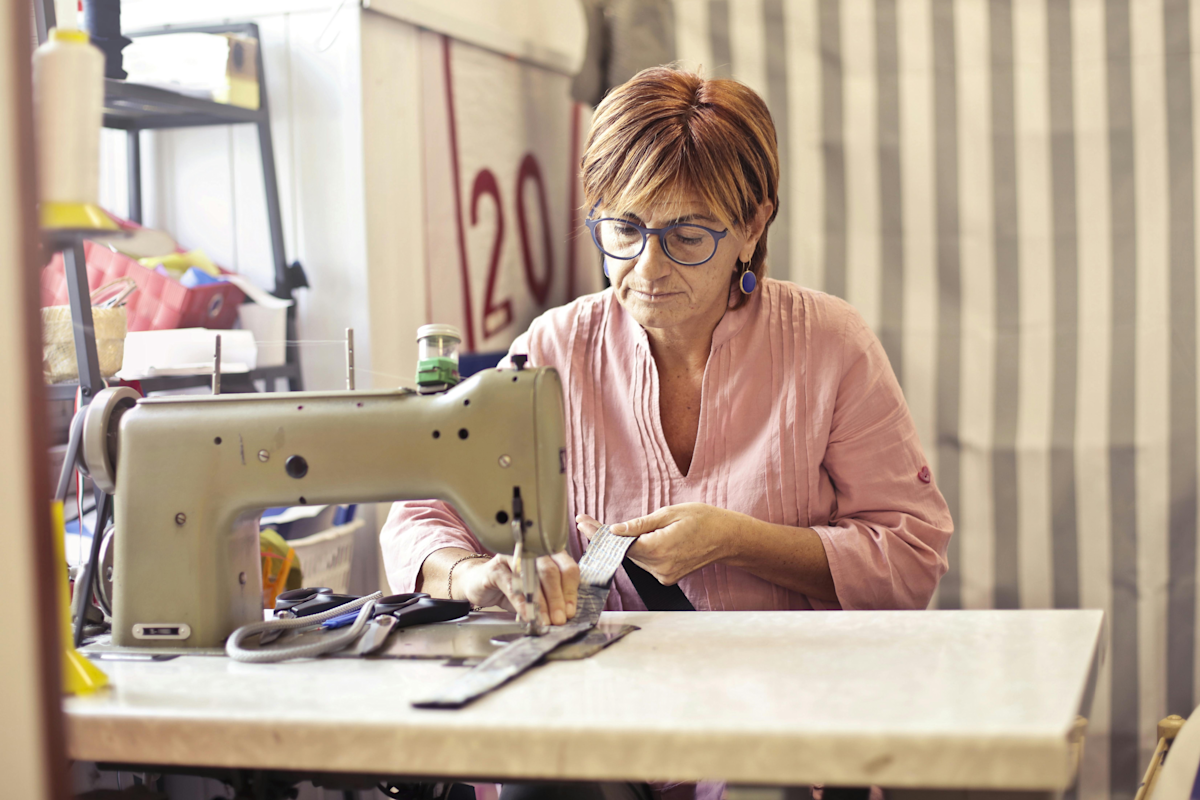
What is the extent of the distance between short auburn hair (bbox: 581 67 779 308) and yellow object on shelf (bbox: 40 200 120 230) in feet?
2.41

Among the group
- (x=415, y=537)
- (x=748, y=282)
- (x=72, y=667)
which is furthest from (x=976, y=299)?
(x=72, y=667)

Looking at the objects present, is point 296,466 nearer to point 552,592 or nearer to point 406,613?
point 406,613

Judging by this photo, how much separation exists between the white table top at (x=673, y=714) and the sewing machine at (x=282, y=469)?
86 millimetres

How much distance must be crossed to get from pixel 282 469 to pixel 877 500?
79 centimetres

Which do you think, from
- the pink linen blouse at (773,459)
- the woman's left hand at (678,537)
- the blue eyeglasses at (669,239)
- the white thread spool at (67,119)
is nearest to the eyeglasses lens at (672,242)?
the blue eyeglasses at (669,239)

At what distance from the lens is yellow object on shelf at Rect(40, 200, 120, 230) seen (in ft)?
2.59

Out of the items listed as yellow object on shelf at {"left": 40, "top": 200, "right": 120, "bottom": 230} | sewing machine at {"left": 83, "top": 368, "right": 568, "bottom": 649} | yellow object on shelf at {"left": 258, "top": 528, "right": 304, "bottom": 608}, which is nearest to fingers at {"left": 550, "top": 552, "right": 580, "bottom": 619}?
sewing machine at {"left": 83, "top": 368, "right": 568, "bottom": 649}

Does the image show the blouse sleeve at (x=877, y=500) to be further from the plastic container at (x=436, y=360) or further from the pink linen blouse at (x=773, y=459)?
the plastic container at (x=436, y=360)

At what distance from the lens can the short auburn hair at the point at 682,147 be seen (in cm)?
140

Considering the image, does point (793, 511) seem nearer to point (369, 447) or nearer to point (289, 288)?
point (369, 447)

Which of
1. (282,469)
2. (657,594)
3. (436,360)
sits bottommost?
(657,594)

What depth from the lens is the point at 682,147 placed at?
1.40 meters

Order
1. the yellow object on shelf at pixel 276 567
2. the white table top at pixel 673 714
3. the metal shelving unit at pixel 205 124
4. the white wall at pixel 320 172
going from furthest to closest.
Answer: the white wall at pixel 320 172
the metal shelving unit at pixel 205 124
the yellow object on shelf at pixel 276 567
the white table top at pixel 673 714

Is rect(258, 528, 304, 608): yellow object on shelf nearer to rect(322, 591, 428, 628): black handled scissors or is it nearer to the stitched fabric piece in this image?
rect(322, 591, 428, 628): black handled scissors
